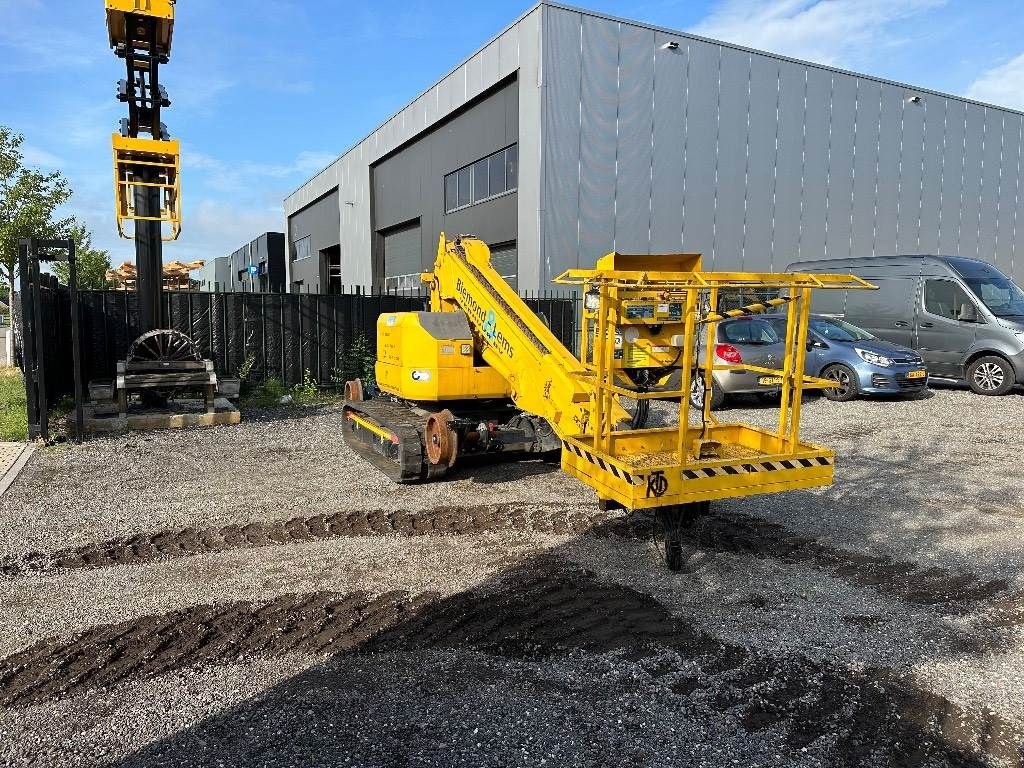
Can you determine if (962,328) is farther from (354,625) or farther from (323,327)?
(354,625)

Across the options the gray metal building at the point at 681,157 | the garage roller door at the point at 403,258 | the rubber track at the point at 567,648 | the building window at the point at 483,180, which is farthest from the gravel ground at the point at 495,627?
the garage roller door at the point at 403,258

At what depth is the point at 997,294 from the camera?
14.0 m

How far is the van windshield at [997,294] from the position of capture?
13.7 metres

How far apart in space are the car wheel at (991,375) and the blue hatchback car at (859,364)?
1.69m

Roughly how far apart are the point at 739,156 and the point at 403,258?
13144 mm

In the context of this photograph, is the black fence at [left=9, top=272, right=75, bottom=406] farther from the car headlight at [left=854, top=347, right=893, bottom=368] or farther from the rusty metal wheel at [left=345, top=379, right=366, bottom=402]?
the car headlight at [left=854, top=347, right=893, bottom=368]

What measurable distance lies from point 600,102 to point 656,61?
1.91m

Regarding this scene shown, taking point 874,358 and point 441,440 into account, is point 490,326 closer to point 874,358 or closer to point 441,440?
point 441,440

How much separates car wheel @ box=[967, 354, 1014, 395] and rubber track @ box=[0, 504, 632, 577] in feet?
35.8

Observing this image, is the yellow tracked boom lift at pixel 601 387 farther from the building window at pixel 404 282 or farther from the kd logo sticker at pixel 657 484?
the building window at pixel 404 282

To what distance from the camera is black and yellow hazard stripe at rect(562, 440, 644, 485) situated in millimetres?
4293

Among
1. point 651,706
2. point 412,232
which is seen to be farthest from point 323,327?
point 412,232

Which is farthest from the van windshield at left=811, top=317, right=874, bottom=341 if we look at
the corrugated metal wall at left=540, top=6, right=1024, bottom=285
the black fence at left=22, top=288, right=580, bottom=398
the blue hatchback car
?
the corrugated metal wall at left=540, top=6, right=1024, bottom=285

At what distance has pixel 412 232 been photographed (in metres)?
26.8
